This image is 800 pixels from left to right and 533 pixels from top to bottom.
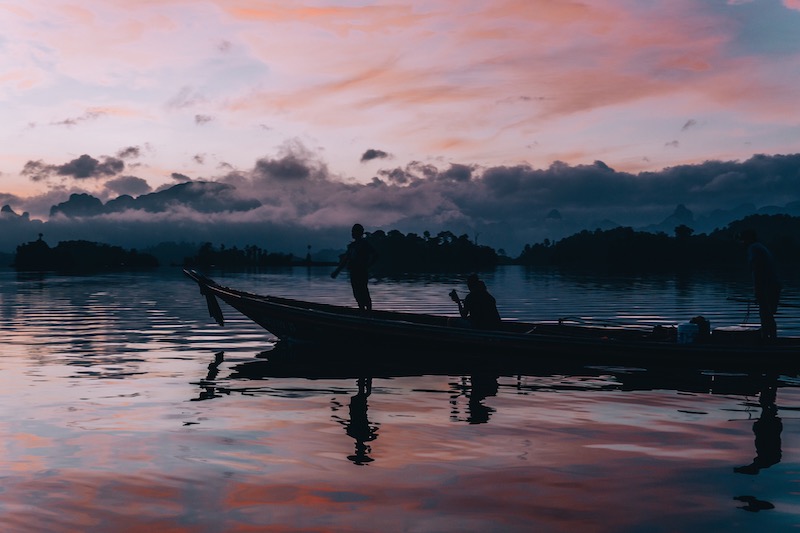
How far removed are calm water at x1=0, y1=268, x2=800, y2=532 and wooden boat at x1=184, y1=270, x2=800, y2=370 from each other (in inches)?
20.7

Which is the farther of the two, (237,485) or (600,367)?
(600,367)

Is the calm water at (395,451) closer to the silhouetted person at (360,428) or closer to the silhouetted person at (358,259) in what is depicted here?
the silhouetted person at (360,428)

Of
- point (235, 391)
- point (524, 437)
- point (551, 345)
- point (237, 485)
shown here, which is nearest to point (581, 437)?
point (524, 437)

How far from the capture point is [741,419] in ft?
36.9

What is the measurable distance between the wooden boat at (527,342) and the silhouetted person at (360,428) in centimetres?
330

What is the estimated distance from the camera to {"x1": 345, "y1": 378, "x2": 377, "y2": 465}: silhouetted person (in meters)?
9.05

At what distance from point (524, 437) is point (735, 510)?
11.4 ft

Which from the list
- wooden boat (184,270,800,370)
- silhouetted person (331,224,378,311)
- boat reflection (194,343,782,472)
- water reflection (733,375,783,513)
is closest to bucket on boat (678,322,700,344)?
wooden boat (184,270,800,370)

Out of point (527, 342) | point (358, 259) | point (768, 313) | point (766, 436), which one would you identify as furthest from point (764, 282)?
point (358, 259)

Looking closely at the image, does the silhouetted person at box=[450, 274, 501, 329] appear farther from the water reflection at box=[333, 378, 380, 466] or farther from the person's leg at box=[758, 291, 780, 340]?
the person's leg at box=[758, 291, 780, 340]

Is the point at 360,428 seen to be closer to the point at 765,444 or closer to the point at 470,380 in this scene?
the point at 470,380

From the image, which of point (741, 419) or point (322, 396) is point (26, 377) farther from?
point (741, 419)

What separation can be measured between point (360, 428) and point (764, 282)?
33.6ft

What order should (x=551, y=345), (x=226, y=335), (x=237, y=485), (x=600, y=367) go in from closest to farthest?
(x=237, y=485) → (x=551, y=345) → (x=600, y=367) → (x=226, y=335)
